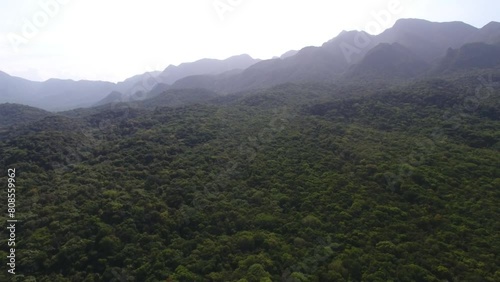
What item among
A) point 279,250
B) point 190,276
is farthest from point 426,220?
point 190,276

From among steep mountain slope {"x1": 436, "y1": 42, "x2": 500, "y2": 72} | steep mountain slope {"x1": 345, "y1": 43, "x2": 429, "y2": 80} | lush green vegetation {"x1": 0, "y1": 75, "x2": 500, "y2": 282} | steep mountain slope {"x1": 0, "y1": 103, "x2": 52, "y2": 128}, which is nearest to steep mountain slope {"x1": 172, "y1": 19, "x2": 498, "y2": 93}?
steep mountain slope {"x1": 345, "y1": 43, "x2": 429, "y2": 80}

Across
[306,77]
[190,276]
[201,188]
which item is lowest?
[190,276]

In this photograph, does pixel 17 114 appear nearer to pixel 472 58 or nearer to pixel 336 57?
pixel 336 57

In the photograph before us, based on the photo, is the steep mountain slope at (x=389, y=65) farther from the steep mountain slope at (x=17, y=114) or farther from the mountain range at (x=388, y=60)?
the steep mountain slope at (x=17, y=114)

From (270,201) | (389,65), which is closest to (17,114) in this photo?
(270,201)

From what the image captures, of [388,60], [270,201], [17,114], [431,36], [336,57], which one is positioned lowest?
[270,201]

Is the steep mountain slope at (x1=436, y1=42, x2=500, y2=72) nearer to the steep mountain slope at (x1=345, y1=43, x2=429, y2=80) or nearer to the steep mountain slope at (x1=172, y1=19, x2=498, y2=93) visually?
the steep mountain slope at (x1=345, y1=43, x2=429, y2=80)

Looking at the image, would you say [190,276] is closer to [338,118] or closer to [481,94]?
[338,118]

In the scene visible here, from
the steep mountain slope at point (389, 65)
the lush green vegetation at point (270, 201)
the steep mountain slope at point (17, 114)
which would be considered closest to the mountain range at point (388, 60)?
the steep mountain slope at point (389, 65)
